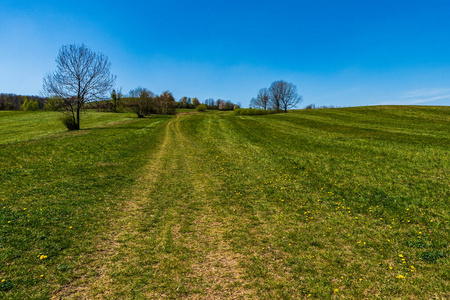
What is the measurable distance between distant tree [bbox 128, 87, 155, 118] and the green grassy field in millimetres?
48177

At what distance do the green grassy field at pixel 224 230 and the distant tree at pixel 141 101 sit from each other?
4818 centimetres

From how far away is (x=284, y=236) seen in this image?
608 centimetres

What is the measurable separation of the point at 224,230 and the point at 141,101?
60267 millimetres

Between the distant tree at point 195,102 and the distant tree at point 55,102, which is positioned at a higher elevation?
the distant tree at point 195,102

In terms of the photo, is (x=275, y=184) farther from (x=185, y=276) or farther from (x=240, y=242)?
(x=185, y=276)

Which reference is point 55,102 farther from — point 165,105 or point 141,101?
point 165,105

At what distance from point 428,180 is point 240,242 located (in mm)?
10880

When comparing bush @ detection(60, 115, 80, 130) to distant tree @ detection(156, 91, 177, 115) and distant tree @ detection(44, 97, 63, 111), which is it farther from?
distant tree @ detection(156, 91, 177, 115)

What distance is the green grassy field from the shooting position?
168 inches

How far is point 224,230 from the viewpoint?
21.0ft

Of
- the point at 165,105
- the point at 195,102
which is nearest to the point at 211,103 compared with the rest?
the point at 195,102

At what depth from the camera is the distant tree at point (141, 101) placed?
58.1m

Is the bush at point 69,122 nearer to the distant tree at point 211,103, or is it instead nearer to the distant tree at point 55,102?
the distant tree at point 55,102

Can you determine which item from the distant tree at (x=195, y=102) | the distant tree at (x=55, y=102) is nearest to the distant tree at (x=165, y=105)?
the distant tree at (x=55, y=102)
